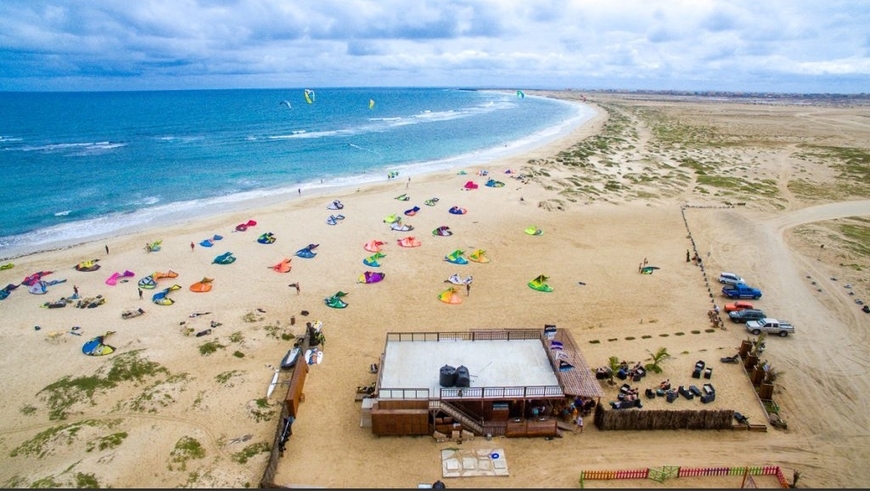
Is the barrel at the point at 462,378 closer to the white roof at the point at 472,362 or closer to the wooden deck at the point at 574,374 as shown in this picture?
the white roof at the point at 472,362

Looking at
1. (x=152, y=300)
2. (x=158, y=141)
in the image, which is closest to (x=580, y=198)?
(x=152, y=300)

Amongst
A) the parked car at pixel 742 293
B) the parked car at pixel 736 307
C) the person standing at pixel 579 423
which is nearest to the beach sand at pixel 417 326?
the person standing at pixel 579 423

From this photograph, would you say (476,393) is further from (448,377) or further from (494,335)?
(494,335)

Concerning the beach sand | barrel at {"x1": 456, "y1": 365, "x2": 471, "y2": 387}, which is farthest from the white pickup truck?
barrel at {"x1": 456, "y1": 365, "x2": 471, "y2": 387}

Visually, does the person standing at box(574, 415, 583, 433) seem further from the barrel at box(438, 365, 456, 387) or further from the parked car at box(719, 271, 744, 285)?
the parked car at box(719, 271, 744, 285)

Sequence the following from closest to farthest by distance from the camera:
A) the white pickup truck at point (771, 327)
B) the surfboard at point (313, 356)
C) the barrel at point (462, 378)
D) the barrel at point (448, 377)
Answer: the barrel at point (462, 378), the barrel at point (448, 377), the surfboard at point (313, 356), the white pickup truck at point (771, 327)

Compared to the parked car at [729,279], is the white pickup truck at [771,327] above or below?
below

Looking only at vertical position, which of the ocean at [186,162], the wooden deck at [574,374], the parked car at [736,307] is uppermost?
the wooden deck at [574,374]

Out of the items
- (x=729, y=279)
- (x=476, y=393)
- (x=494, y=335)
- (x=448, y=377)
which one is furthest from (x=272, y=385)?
(x=729, y=279)
